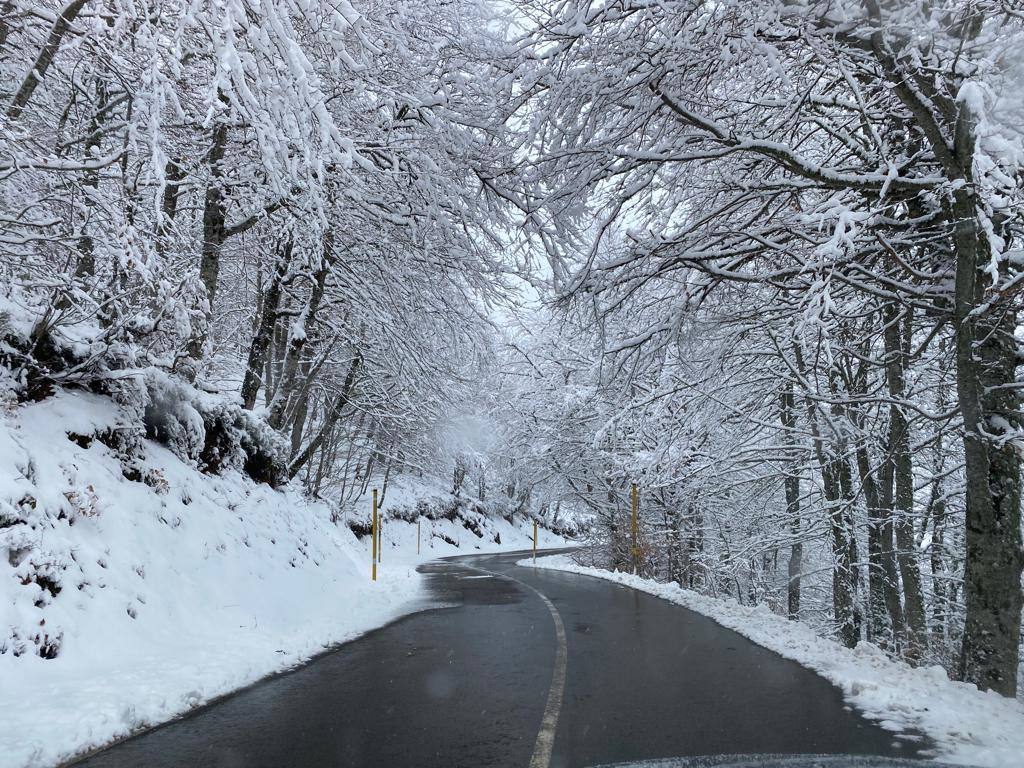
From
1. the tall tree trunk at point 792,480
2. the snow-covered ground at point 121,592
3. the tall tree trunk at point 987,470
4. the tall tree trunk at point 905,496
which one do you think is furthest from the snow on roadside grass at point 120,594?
the tall tree trunk at point 905,496

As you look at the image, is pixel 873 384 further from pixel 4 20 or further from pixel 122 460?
pixel 4 20

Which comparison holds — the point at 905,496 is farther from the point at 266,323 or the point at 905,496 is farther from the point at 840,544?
the point at 266,323

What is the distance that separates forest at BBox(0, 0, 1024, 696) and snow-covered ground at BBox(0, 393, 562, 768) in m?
0.48

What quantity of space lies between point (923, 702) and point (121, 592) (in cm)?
748

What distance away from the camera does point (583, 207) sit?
862 centimetres

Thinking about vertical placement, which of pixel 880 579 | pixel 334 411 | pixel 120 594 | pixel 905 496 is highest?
pixel 334 411

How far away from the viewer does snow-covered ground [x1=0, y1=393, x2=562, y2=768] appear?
519cm

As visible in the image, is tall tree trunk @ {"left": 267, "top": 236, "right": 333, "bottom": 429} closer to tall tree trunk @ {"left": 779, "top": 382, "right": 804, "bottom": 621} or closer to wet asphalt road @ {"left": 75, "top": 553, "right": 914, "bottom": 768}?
wet asphalt road @ {"left": 75, "top": 553, "right": 914, "bottom": 768}

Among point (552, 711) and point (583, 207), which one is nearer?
point (552, 711)

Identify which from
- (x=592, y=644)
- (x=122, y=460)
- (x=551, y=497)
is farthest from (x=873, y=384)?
(x=551, y=497)

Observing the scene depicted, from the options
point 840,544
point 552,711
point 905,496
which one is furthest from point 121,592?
point 840,544

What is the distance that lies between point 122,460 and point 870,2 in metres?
9.58

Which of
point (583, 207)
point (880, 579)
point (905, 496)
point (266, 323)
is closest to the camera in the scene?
point (583, 207)

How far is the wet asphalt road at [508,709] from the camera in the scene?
14.4 feet
